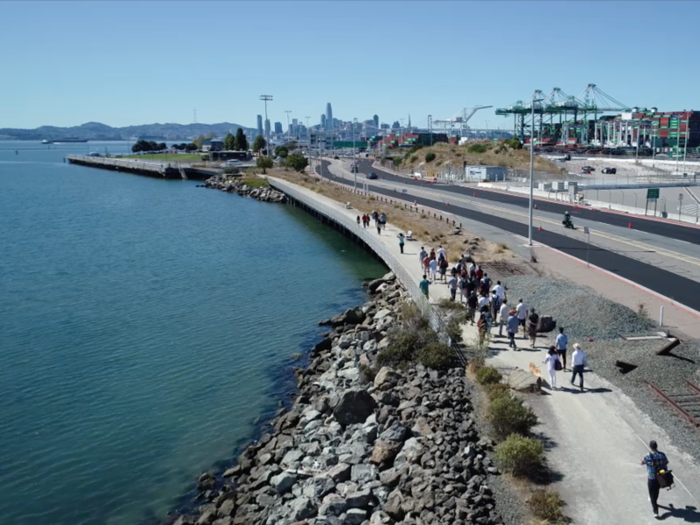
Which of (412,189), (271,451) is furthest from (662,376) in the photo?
(412,189)

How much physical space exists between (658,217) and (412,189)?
3070 cm

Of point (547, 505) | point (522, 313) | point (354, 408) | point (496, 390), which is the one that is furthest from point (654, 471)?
point (522, 313)

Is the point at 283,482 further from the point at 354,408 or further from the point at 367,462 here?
the point at 354,408

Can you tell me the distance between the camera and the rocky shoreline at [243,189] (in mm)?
85000

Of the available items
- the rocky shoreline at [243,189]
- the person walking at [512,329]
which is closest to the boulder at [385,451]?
the person walking at [512,329]

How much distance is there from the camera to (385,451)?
15.4 metres

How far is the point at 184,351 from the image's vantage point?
27703mm

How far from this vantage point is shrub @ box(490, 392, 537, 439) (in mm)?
14289

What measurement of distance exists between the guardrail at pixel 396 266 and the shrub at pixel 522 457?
6146 mm

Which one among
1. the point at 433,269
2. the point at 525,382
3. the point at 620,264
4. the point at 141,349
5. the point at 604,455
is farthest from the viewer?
the point at 620,264

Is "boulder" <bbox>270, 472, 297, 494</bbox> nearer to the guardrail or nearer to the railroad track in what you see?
the guardrail

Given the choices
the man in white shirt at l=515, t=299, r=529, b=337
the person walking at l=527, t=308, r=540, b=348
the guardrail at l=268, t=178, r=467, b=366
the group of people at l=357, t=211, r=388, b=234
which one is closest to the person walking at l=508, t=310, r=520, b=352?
the person walking at l=527, t=308, r=540, b=348

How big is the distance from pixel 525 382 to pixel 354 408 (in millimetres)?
4644

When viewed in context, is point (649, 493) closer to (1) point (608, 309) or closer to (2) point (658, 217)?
(1) point (608, 309)
